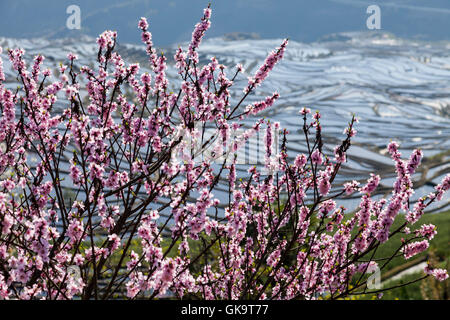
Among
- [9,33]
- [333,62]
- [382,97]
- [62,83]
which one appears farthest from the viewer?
[9,33]

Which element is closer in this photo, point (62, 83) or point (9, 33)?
point (62, 83)

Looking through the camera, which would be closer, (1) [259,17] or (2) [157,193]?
(2) [157,193]

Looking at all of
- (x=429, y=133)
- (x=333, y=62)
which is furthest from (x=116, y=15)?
(x=429, y=133)

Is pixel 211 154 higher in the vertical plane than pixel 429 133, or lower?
lower

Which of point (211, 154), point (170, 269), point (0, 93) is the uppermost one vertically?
point (0, 93)

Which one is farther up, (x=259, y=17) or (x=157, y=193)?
(x=259, y=17)

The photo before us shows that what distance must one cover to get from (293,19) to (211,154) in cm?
14101

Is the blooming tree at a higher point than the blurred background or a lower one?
lower

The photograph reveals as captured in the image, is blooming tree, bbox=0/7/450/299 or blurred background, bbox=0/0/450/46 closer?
blooming tree, bbox=0/7/450/299

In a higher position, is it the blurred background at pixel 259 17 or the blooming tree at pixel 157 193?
the blurred background at pixel 259 17

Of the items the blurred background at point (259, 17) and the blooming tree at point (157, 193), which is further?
the blurred background at point (259, 17)

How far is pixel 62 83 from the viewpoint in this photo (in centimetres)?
367

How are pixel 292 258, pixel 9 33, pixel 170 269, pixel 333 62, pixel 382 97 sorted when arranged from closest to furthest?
pixel 170 269 < pixel 292 258 < pixel 382 97 < pixel 333 62 < pixel 9 33
